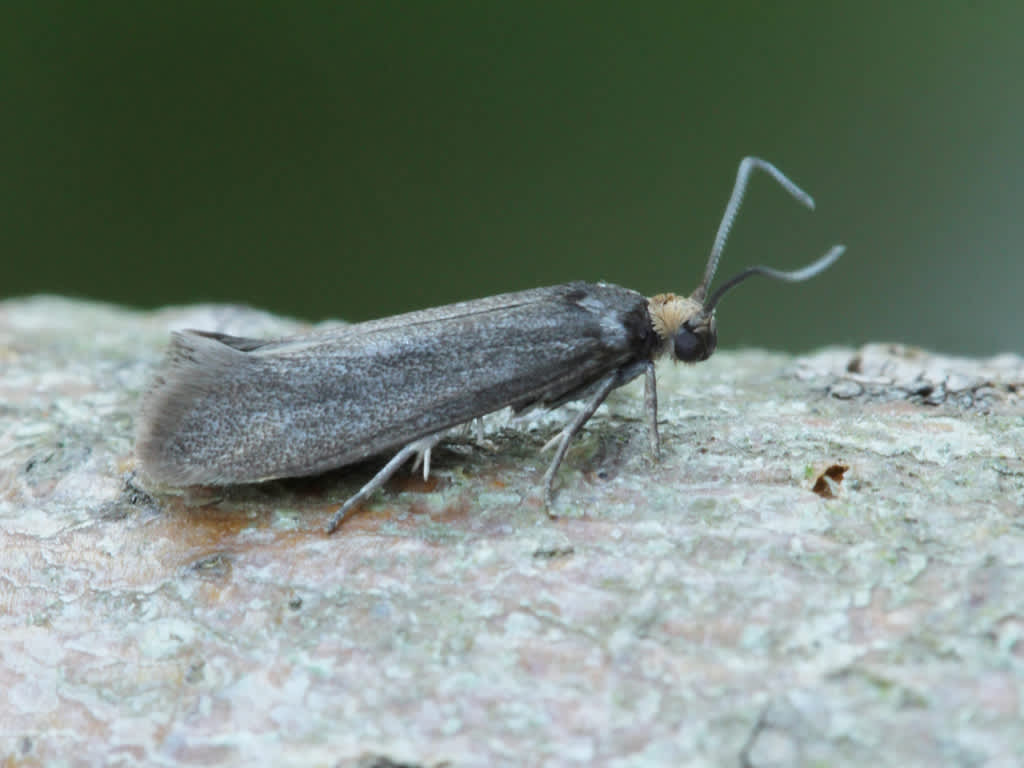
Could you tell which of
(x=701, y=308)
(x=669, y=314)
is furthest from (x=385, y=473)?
(x=701, y=308)

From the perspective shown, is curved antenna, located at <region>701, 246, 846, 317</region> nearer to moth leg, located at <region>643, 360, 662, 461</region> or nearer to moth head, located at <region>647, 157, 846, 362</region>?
moth head, located at <region>647, 157, 846, 362</region>

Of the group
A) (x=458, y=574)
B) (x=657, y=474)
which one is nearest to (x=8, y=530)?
(x=458, y=574)

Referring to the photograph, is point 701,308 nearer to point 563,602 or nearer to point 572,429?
point 572,429

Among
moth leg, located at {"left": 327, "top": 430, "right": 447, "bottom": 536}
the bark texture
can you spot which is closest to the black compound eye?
the bark texture

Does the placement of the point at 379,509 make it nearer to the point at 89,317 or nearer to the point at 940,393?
the point at 940,393

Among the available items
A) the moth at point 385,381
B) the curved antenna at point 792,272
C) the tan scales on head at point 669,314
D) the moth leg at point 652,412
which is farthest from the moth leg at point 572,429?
the curved antenna at point 792,272

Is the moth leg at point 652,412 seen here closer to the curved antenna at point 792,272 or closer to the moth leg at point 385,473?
the curved antenna at point 792,272
